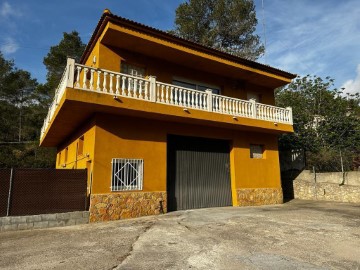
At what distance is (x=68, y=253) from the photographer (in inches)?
216

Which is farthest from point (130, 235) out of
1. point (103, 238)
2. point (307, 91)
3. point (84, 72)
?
point (307, 91)

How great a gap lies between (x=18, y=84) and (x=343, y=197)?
3953 centimetres

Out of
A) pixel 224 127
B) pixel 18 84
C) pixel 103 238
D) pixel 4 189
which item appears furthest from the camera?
pixel 18 84

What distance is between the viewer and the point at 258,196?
45.6 feet

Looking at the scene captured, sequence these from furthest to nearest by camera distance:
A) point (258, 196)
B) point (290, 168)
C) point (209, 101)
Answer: point (290, 168), point (258, 196), point (209, 101)

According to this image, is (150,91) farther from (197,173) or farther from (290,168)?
(290,168)

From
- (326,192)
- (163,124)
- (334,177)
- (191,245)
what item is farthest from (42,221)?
(334,177)

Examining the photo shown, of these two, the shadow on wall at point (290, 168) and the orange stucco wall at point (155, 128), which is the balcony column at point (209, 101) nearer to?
the orange stucco wall at point (155, 128)

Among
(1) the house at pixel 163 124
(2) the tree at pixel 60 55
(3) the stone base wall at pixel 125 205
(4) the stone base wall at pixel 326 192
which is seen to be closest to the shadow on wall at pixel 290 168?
(4) the stone base wall at pixel 326 192

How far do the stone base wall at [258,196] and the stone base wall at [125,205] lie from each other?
4.48 meters

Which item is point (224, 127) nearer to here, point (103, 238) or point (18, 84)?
point (103, 238)

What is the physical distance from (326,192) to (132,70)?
1258 centimetres

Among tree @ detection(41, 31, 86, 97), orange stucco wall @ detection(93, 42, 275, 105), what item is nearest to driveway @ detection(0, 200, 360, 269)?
orange stucco wall @ detection(93, 42, 275, 105)

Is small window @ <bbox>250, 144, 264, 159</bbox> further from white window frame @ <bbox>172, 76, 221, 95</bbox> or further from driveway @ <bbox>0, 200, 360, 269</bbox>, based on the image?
driveway @ <bbox>0, 200, 360, 269</bbox>
